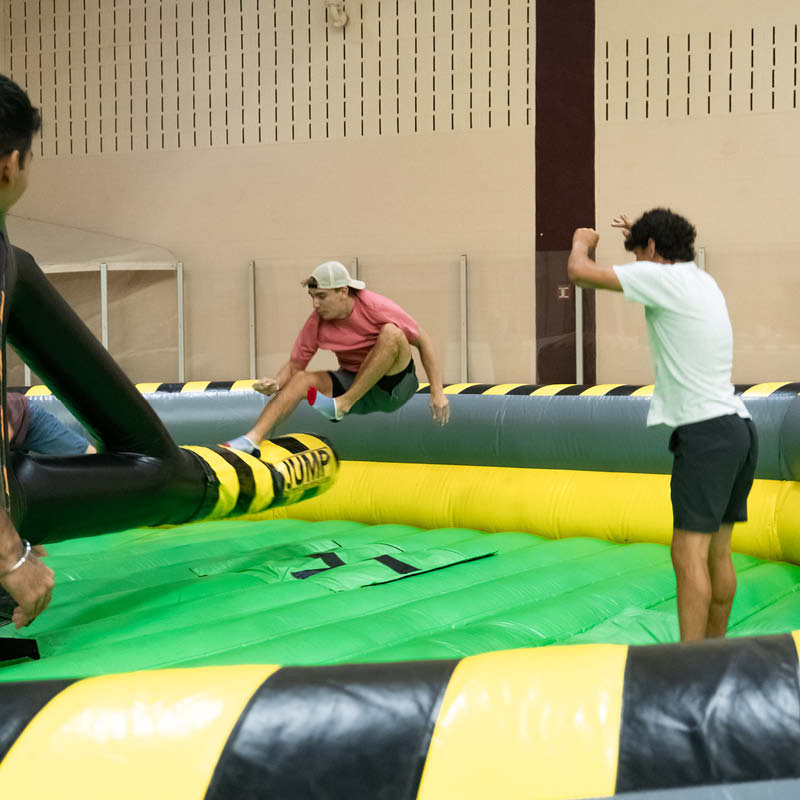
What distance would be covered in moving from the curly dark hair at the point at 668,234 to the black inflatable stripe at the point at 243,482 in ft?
4.31

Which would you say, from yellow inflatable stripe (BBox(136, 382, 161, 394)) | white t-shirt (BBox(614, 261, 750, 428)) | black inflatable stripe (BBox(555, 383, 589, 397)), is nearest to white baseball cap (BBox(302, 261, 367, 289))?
black inflatable stripe (BBox(555, 383, 589, 397))

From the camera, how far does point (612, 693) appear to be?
870 mm

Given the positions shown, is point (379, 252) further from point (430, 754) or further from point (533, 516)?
point (430, 754)

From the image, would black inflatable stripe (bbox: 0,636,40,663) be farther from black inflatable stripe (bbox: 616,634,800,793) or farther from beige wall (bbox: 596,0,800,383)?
beige wall (bbox: 596,0,800,383)

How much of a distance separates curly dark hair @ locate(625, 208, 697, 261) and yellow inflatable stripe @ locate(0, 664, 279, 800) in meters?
1.71

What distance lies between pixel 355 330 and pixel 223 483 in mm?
851

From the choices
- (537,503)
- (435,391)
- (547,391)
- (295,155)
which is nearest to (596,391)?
(547,391)

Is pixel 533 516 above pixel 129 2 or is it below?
below

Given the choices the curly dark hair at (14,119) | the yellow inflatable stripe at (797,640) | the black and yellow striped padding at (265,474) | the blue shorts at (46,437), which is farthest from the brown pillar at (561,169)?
the yellow inflatable stripe at (797,640)

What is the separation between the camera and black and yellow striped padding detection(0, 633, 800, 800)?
2.68 feet

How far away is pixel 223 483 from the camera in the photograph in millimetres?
3010

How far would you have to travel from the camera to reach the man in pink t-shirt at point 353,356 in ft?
11.5

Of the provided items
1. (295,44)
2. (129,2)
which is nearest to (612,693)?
(295,44)

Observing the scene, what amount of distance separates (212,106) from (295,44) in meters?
0.64
